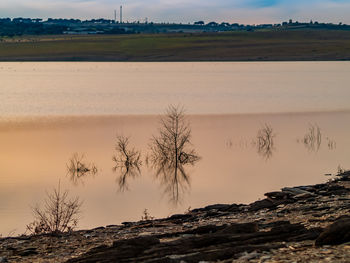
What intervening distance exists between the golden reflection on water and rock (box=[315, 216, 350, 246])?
7.13 m

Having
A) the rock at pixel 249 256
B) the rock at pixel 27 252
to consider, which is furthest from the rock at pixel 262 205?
the rock at pixel 249 256

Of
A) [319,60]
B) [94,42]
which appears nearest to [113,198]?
[319,60]

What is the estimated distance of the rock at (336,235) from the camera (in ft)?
24.9

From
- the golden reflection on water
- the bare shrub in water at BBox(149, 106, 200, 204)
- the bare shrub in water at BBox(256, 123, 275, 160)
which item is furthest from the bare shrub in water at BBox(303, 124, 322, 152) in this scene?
the bare shrub in water at BBox(149, 106, 200, 204)

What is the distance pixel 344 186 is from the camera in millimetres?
14422

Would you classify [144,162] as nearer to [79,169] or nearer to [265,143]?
[79,169]

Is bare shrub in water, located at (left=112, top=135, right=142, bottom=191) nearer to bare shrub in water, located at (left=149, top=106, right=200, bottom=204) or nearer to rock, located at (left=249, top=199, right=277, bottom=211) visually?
bare shrub in water, located at (left=149, top=106, right=200, bottom=204)

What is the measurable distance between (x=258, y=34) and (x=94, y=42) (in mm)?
25631

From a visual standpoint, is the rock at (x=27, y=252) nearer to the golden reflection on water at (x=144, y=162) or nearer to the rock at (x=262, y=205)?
the golden reflection on water at (x=144, y=162)

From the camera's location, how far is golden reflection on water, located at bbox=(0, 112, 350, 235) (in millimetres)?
16500

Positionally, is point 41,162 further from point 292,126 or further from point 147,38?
point 147,38

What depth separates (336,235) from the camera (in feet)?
25.0

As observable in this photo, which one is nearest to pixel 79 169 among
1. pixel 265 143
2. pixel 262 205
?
pixel 265 143

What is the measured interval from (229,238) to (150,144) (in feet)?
54.7
